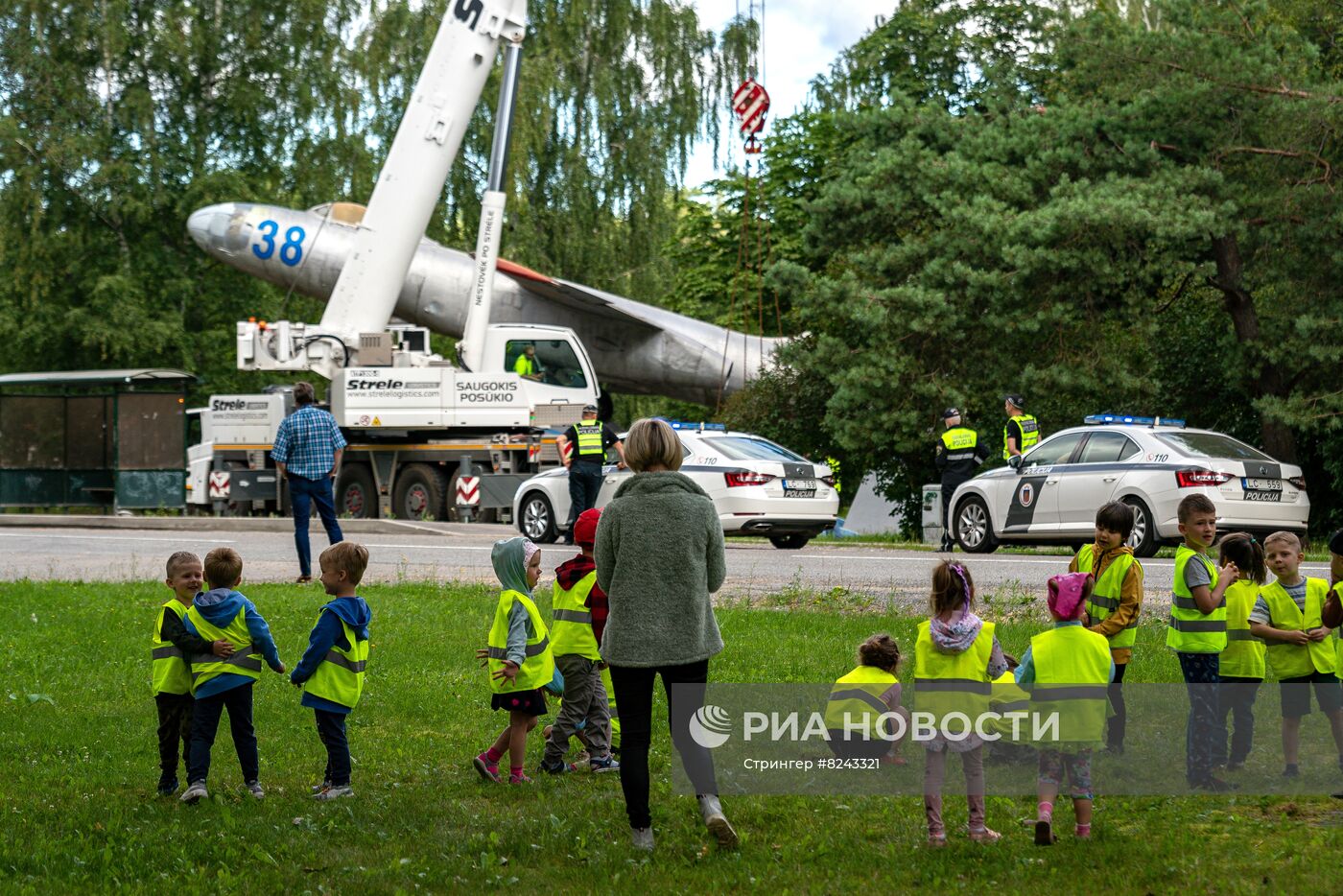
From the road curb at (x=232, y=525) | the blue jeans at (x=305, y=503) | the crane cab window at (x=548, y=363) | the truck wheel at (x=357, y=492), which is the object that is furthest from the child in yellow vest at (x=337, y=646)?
the truck wheel at (x=357, y=492)

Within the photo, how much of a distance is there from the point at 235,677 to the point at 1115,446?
12467 mm

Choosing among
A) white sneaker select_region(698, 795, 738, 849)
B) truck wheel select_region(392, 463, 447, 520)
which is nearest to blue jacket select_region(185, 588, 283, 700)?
white sneaker select_region(698, 795, 738, 849)

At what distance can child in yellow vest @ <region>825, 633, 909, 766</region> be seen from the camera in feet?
22.2

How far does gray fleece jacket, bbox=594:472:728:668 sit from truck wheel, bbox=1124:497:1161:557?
37.8 ft

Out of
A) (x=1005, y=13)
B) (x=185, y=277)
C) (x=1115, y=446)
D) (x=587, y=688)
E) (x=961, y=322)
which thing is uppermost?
(x=1005, y=13)

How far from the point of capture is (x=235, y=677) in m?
6.63

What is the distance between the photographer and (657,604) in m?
5.86

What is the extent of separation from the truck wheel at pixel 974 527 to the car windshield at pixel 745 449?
1.97 meters

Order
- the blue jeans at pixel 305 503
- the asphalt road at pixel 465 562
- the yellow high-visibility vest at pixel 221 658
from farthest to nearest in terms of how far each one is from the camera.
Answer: the blue jeans at pixel 305 503 < the asphalt road at pixel 465 562 < the yellow high-visibility vest at pixel 221 658

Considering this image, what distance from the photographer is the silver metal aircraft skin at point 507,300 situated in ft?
102

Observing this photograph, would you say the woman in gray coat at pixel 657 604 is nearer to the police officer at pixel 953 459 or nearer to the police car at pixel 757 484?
the police car at pixel 757 484

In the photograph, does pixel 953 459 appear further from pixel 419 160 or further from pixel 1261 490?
pixel 419 160

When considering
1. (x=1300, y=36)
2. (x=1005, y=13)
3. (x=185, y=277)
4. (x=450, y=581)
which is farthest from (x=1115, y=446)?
(x=185, y=277)

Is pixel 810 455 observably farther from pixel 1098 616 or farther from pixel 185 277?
pixel 1098 616
